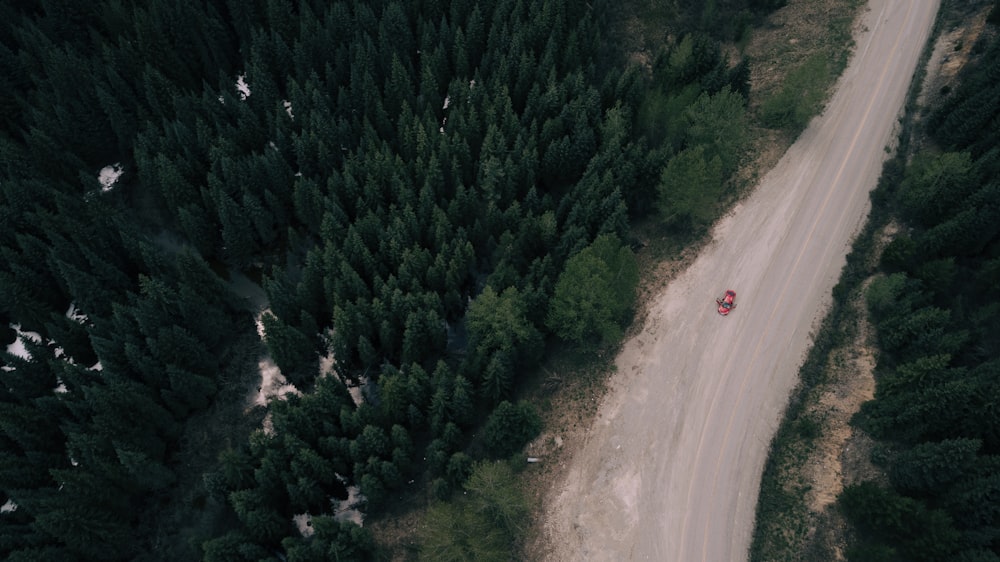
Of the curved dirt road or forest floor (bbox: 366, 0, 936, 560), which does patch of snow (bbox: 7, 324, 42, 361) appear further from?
the curved dirt road

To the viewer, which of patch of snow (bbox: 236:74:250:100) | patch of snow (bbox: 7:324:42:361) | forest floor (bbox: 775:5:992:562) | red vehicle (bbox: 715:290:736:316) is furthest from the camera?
patch of snow (bbox: 236:74:250:100)

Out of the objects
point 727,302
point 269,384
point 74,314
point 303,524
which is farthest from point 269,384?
point 727,302

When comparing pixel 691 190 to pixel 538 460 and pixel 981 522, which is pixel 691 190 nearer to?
pixel 538 460

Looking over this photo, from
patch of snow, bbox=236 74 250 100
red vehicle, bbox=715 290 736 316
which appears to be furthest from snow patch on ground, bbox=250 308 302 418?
red vehicle, bbox=715 290 736 316

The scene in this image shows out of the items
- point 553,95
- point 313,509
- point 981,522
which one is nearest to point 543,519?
point 313,509

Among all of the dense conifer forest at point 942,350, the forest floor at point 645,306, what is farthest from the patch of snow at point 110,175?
the dense conifer forest at point 942,350

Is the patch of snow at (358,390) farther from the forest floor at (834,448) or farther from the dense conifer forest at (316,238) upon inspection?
the forest floor at (834,448)
